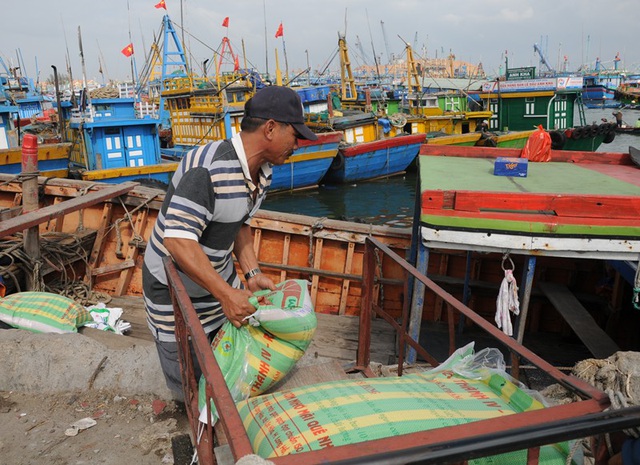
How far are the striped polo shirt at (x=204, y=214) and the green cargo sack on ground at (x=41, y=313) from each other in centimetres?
206

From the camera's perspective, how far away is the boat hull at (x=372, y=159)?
68.1 ft

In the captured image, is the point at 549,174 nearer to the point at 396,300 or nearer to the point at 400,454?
the point at 396,300

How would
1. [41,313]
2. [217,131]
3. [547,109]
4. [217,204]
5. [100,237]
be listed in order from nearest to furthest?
[217,204] → [41,313] → [100,237] → [217,131] → [547,109]

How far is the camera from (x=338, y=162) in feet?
68.4

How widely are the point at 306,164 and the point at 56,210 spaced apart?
1442cm

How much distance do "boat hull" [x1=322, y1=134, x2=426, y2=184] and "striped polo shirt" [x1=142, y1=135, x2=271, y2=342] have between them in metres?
18.2

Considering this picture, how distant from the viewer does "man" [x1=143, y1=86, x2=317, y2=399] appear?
2.25 meters

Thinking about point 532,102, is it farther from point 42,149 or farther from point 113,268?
point 113,268

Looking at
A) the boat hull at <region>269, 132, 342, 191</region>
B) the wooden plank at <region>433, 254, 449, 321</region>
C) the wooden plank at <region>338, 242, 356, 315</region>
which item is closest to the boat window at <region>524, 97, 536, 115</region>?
the boat hull at <region>269, 132, 342, 191</region>

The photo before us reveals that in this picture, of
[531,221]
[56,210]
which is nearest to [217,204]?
[531,221]

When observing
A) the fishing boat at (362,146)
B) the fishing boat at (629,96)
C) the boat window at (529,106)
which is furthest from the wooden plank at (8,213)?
the fishing boat at (629,96)

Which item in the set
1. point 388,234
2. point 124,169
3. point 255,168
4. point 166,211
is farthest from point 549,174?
point 124,169

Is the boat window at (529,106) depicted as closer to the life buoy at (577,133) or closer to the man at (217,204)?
the life buoy at (577,133)

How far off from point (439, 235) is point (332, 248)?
8.60 feet
